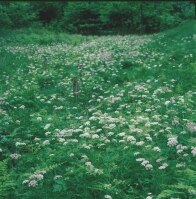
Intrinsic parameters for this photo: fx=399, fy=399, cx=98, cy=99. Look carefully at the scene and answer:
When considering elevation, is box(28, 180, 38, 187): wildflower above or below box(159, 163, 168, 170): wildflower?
below

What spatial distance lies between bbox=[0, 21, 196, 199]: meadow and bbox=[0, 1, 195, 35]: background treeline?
2879 centimetres

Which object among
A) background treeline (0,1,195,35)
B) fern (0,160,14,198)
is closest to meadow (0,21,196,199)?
fern (0,160,14,198)

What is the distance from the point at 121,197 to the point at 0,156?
304 cm

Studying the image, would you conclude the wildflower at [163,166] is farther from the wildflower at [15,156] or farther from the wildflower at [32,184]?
the wildflower at [15,156]

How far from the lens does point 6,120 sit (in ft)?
32.7

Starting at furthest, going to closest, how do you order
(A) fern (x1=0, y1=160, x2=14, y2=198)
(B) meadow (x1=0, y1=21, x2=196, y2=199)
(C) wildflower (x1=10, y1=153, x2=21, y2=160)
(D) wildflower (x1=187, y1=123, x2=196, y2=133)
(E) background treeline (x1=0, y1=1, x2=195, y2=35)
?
(E) background treeline (x1=0, y1=1, x2=195, y2=35) → (D) wildflower (x1=187, y1=123, x2=196, y2=133) → (C) wildflower (x1=10, y1=153, x2=21, y2=160) → (B) meadow (x1=0, y1=21, x2=196, y2=199) → (A) fern (x1=0, y1=160, x2=14, y2=198)

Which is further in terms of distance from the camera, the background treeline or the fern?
the background treeline

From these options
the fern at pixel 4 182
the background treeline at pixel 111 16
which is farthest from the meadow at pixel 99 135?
the background treeline at pixel 111 16

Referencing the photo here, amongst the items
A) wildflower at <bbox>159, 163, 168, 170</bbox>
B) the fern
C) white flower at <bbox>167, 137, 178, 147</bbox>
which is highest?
white flower at <bbox>167, 137, 178, 147</bbox>

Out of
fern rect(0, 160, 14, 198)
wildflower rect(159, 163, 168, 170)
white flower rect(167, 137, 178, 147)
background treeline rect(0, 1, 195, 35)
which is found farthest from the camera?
background treeline rect(0, 1, 195, 35)

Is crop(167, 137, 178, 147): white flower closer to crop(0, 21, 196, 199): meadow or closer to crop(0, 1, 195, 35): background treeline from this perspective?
crop(0, 21, 196, 199): meadow

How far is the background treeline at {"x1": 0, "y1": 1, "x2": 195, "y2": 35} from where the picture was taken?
144 ft

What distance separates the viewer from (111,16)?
46.1m

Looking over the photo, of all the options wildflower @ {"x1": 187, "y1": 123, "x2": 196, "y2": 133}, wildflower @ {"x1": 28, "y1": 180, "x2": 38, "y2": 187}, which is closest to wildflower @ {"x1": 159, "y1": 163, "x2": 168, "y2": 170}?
wildflower @ {"x1": 187, "y1": 123, "x2": 196, "y2": 133}
